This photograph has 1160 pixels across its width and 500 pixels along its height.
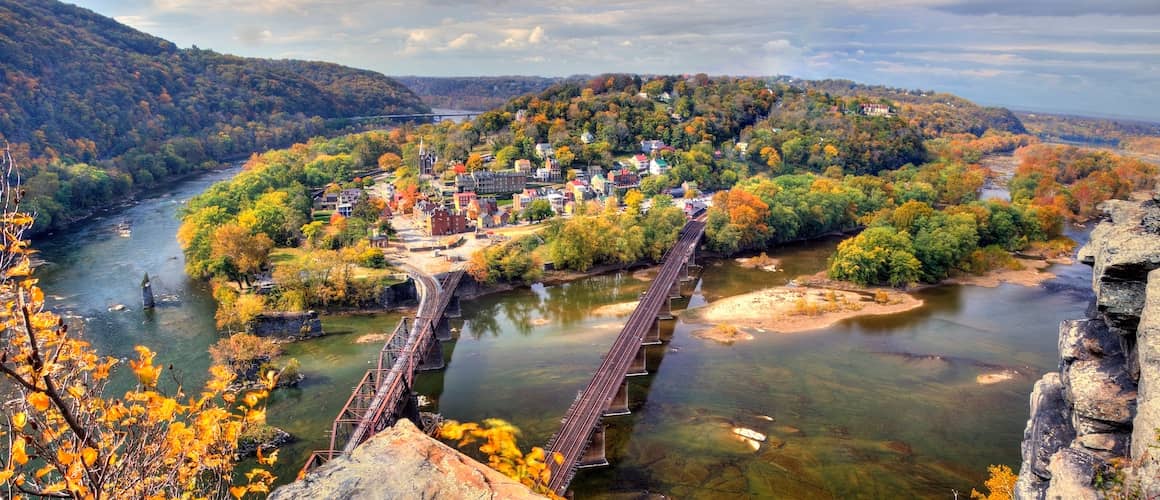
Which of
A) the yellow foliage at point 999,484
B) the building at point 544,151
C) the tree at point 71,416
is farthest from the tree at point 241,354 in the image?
the building at point 544,151

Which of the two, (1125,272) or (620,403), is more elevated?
(1125,272)

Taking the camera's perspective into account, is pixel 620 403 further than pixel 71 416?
Yes

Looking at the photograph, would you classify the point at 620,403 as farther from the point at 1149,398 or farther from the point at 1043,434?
the point at 1149,398

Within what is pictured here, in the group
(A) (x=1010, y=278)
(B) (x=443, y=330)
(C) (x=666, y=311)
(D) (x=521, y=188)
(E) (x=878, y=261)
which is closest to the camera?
(B) (x=443, y=330)

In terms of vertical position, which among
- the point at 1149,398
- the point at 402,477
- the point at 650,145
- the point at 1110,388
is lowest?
the point at 1110,388

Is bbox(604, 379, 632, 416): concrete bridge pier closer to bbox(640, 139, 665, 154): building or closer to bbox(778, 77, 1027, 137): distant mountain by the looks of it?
bbox(640, 139, 665, 154): building

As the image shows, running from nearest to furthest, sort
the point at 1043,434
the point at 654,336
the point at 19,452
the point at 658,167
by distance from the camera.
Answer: the point at 19,452 → the point at 1043,434 → the point at 654,336 → the point at 658,167

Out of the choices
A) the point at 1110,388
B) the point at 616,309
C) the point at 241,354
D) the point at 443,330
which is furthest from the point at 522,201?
the point at 1110,388

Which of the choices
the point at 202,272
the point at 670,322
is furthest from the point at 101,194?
the point at 670,322
